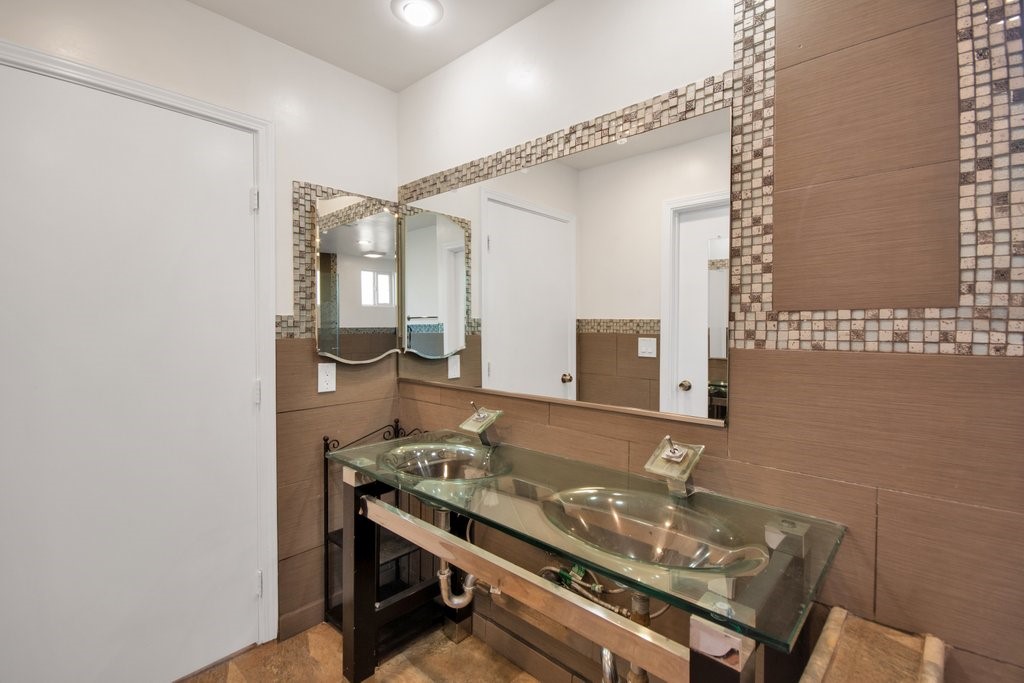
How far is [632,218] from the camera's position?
1436mm

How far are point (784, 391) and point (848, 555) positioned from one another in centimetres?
38

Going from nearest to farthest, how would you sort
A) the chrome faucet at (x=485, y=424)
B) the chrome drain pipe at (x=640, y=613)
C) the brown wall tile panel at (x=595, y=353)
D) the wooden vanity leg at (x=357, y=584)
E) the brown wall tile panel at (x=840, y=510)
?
the brown wall tile panel at (x=840, y=510)
the chrome drain pipe at (x=640, y=613)
the brown wall tile panel at (x=595, y=353)
the wooden vanity leg at (x=357, y=584)
the chrome faucet at (x=485, y=424)

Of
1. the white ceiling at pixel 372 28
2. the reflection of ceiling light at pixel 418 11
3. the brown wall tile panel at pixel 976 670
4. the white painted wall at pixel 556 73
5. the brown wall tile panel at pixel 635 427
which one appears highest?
the white ceiling at pixel 372 28

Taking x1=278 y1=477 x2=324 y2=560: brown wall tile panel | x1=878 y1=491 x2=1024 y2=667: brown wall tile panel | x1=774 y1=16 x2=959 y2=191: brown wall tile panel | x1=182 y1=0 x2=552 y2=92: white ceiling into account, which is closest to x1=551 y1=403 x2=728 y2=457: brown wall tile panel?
x1=878 y1=491 x2=1024 y2=667: brown wall tile panel

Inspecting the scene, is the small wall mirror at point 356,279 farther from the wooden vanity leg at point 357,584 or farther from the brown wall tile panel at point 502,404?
the wooden vanity leg at point 357,584

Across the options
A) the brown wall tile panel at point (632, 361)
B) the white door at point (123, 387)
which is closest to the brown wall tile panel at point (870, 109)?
the brown wall tile panel at point (632, 361)

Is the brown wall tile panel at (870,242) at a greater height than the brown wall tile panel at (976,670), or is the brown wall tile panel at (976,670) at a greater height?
the brown wall tile panel at (870,242)

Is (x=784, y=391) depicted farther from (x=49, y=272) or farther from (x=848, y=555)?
(x=49, y=272)

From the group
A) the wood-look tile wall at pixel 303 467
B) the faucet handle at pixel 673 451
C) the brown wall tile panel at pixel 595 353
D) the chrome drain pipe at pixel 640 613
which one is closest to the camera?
the chrome drain pipe at pixel 640 613

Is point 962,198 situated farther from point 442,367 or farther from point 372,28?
point 372,28

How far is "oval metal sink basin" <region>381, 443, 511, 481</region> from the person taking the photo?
168 cm

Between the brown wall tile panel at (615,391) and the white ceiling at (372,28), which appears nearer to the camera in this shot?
the brown wall tile panel at (615,391)

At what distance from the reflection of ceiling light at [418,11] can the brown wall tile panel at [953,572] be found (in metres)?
2.02

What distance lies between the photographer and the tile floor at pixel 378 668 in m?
1.74
